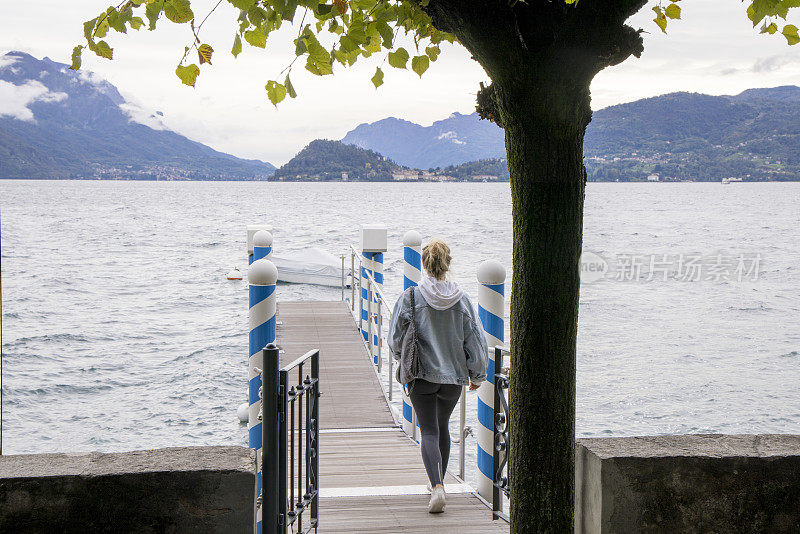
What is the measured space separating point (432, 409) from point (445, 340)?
0.49 metres

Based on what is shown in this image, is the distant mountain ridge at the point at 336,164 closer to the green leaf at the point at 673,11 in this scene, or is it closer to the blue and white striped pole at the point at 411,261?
the blue and white striped pole at the point at 411,261

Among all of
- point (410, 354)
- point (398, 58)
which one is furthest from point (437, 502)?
point (398, 58)

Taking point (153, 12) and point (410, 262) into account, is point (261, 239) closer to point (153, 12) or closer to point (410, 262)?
point (410, 262)

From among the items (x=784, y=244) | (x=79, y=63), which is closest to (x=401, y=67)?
(x=79, y=63)

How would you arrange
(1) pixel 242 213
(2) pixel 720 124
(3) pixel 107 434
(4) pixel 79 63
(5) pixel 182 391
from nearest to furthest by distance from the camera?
(4) pixel 79 63 < (3) pixel 107 434 < (5) pixel 182 391 < (1) pixel 242 213 < (2) pixel 720 124

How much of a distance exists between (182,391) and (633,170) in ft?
391

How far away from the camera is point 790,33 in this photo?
3.47m

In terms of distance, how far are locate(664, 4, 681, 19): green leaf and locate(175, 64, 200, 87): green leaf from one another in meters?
2.11

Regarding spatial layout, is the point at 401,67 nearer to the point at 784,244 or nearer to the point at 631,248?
the point at 631,248

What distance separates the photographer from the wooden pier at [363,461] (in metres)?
5.23

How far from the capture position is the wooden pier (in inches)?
206

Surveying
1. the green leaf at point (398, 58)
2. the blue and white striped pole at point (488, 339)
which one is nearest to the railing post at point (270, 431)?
the green leaf at point (398, 58)

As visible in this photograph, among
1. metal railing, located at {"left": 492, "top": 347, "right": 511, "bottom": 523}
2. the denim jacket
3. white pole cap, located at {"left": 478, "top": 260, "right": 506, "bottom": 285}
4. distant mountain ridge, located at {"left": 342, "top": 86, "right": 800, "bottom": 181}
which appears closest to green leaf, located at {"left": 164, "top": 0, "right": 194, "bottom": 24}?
the denim jacket

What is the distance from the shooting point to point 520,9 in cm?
297
